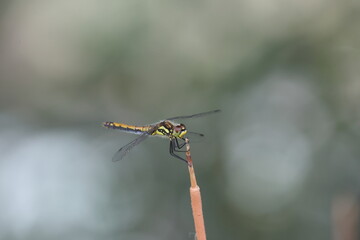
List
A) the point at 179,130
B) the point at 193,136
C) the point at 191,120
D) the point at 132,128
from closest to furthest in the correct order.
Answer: the point at 179,130 → the point at 132,128 → the point at 193,136 → the point at 191,120

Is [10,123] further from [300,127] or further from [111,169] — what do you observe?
[300,127]

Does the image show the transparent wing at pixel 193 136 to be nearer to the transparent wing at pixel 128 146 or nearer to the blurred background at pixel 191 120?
the transparent wing at pixel 128 146

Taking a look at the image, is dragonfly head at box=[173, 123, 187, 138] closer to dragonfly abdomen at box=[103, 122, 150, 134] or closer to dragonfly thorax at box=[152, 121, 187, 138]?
dragonfly thorax at box=[152, 121, 187, 138]

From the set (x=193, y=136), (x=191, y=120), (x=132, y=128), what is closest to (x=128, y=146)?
(x=132, y=128)

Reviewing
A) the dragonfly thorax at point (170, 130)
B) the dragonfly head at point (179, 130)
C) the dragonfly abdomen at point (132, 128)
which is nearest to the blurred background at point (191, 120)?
the dragonfly abdomen at point (132, 128)

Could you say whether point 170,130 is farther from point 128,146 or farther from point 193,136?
point 193,136

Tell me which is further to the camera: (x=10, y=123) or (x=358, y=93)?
A: (x=10, y=123)

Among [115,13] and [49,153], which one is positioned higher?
[115,13]

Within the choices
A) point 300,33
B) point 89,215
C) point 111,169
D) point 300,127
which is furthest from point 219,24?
point 89,215
